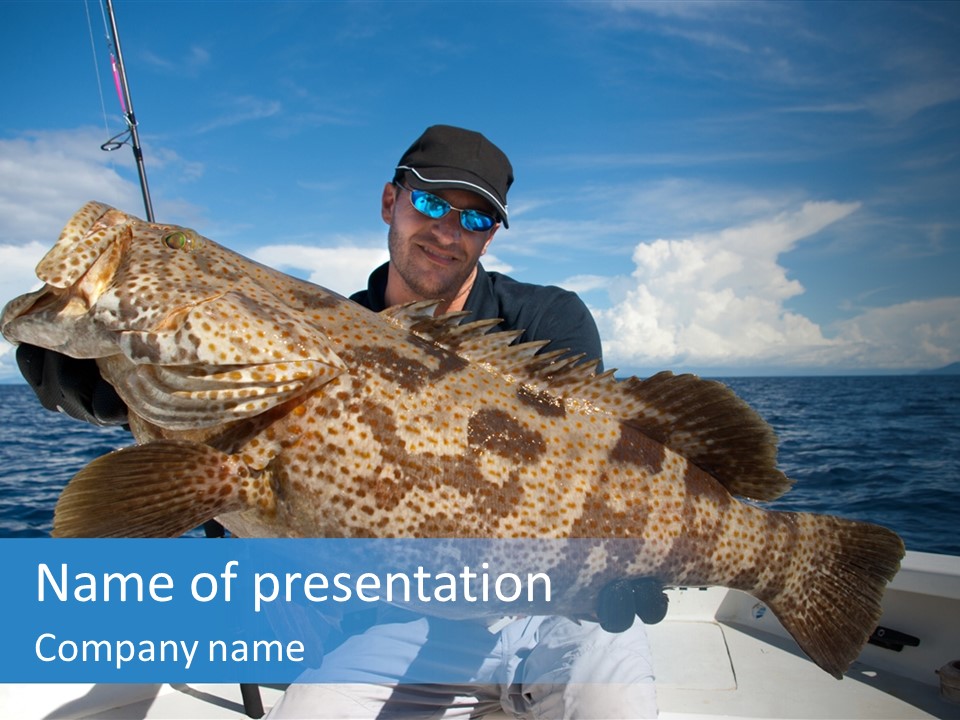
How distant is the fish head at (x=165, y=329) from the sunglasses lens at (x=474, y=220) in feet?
6.06

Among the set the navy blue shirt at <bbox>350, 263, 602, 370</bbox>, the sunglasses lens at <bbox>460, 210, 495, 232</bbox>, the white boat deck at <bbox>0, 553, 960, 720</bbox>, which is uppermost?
the sunglasses lens at <bbox>460, 210, 495, 232</bbox>

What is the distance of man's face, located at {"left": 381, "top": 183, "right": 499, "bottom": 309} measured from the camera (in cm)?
441

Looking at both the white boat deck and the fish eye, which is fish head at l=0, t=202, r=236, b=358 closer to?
the fish eye

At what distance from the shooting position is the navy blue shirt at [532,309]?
15.0 feet

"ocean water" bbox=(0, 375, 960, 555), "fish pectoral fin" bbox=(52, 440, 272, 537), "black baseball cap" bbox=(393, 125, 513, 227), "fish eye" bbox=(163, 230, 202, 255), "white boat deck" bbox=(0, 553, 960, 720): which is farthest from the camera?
"ocean water" bbox=(0, 375, 960, 555)

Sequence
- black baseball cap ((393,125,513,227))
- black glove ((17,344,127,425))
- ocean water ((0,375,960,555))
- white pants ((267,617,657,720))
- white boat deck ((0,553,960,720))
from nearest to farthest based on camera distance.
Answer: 1. black glove ((17,344,127,425))
2. white pants ((267,617,657,720))
3. black baseball cap ((393,125,513,227))
4. white boat deck ((0,553,960,720))
5. ocean water ((0,375,960,555))

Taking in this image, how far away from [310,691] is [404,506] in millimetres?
1543

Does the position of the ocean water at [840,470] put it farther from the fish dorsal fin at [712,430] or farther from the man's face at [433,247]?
the man's face at [433,247]

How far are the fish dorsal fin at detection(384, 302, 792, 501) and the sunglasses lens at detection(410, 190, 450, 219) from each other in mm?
1430

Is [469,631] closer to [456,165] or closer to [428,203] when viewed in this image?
[428,203]

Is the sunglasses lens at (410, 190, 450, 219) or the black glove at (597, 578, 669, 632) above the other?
the sunglasses lens at (410, 190, 450, 219)

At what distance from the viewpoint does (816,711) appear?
4.51m

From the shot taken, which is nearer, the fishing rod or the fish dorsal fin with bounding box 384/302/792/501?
the fish dorsal fin with bounding box 384/302/792/501

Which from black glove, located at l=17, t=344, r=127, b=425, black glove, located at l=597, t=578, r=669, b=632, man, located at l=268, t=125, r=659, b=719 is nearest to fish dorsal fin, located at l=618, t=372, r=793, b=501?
black glove, located at l=597, t=578, r=669, b=632
